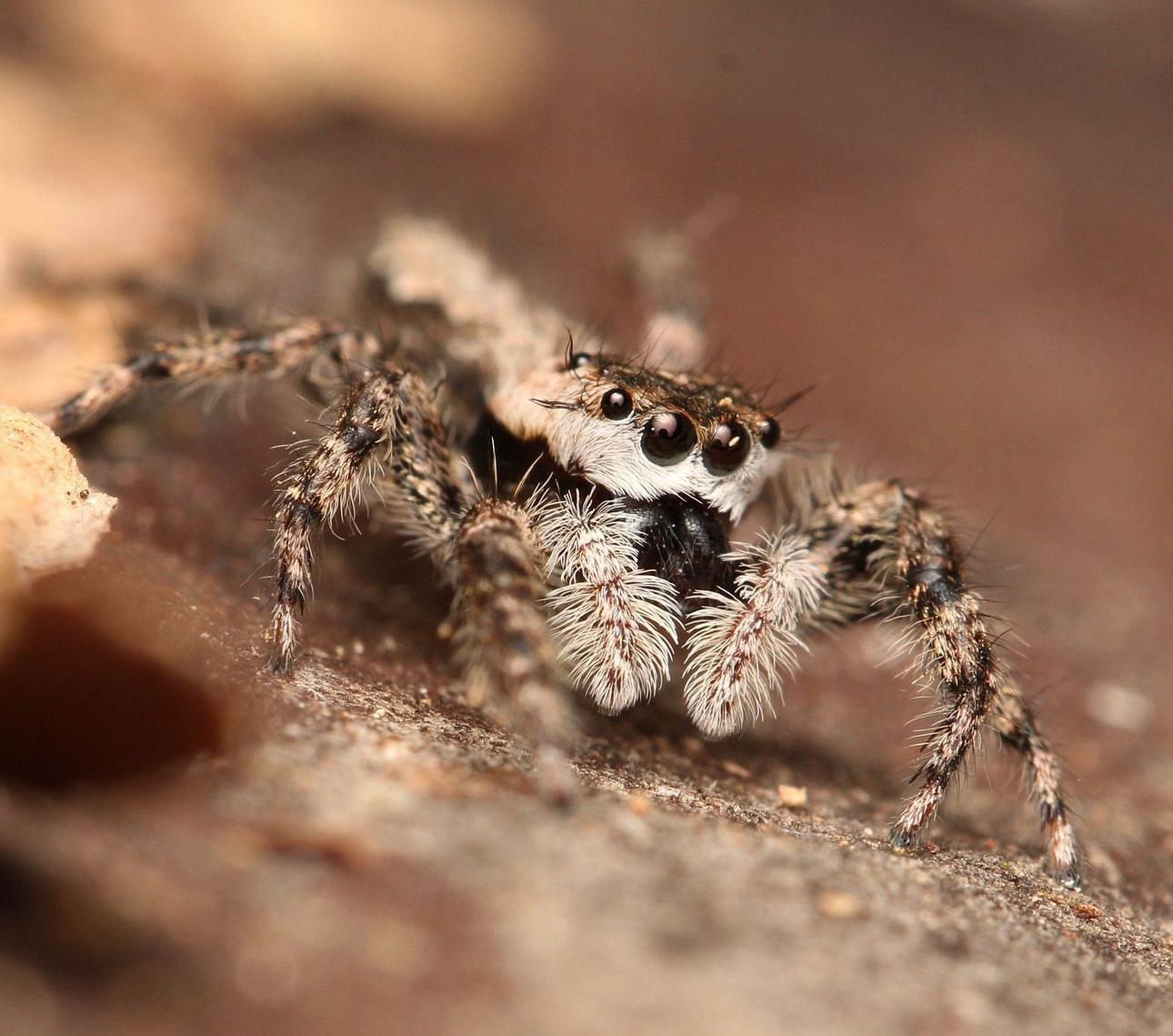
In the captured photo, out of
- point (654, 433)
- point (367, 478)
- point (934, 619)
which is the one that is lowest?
point (367, 478)

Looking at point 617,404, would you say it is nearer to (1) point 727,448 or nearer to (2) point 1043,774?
(1) point 727,448

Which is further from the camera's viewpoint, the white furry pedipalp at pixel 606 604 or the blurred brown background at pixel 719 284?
the white furry pedipalp at pixel 606 604

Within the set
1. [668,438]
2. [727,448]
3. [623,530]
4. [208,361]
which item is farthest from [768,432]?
[208,361]

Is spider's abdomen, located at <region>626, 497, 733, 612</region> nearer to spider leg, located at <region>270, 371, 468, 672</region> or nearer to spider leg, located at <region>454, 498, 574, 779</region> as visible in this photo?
spider leg, located at <region>454, 498, 574, 779</region>

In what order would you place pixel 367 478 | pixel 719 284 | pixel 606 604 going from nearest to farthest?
1. pixel 606 604
2. pixel 367 478
3. pixel 719 284

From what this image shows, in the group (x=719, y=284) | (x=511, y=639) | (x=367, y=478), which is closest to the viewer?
(x=511, y=639)

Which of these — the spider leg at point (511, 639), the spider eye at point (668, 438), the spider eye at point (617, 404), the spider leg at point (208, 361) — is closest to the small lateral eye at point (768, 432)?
the spider eye at point (668, 438)

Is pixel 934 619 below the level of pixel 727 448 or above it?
below

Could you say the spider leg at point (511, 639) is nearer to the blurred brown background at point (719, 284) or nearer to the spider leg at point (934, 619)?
the blurred brown background at point (719, 284)

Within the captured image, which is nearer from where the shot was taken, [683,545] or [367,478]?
[683,545]
